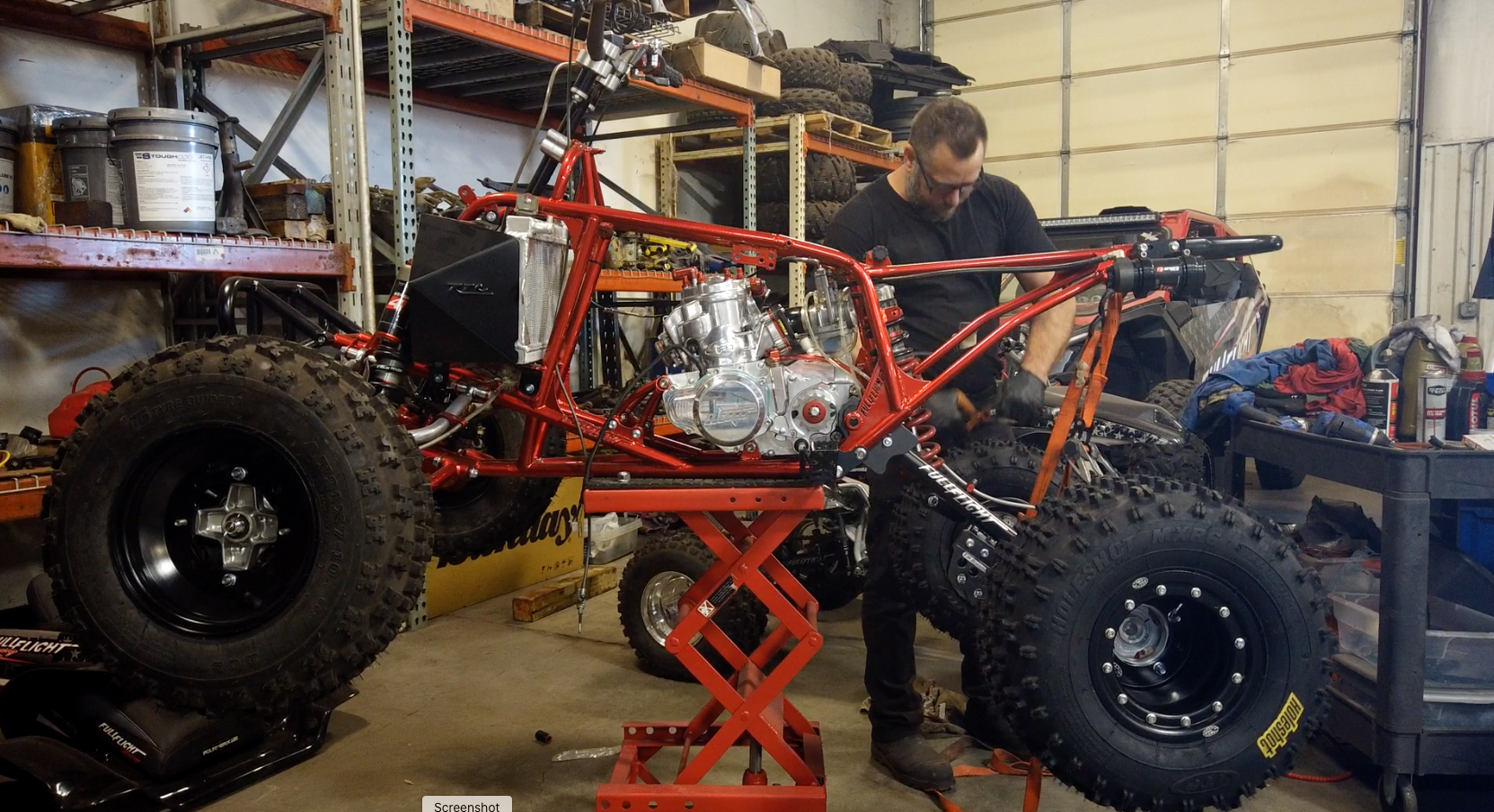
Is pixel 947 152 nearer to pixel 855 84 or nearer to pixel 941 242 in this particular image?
pixel 941 242

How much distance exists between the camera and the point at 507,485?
2715mm

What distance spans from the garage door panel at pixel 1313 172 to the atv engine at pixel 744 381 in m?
7.73

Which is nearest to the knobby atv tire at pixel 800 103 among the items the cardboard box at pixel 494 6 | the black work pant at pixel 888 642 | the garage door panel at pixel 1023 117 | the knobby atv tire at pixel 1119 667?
the cardboard box at pixel 494 6

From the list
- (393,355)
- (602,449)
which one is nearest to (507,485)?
(602,449)

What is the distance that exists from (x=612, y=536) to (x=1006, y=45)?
7237mm

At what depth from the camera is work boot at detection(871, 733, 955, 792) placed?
2582mm

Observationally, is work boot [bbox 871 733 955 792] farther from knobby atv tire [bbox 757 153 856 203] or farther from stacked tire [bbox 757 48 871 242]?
knobby atv tire [bbox 757 153 856 203]

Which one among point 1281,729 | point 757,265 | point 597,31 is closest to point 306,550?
point 757,265

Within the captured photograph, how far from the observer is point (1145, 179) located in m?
8.91

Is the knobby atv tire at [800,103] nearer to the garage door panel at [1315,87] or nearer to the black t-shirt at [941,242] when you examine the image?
the black t-shirt at [941,242]

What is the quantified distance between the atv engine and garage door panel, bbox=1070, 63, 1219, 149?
7825 millimetres

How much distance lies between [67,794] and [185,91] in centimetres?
277

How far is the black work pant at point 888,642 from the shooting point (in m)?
2.65

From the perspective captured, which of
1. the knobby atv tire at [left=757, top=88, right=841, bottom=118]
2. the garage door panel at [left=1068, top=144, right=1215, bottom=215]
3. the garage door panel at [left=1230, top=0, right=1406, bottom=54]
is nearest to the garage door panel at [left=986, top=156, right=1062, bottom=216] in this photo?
the garage door panel at [left=1068, top=144, right=1215, bottom=215]
